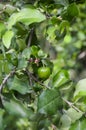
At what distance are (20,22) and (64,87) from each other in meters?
0.21

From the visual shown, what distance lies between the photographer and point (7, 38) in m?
1.01

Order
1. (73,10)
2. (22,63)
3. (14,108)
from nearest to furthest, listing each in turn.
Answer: (14,108) → (22,63) → (73,10)

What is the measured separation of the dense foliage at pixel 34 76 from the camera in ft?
2.95

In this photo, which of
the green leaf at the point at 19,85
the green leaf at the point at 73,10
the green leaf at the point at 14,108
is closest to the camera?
the green leaf at the point at 14,108

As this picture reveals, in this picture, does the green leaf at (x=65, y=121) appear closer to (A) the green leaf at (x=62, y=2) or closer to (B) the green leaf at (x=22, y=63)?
(B) the green leaf at (x=22, y=63)

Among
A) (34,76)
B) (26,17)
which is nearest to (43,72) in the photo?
(34,76)

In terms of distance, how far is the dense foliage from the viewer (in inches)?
35.4

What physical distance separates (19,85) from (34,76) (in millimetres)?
117

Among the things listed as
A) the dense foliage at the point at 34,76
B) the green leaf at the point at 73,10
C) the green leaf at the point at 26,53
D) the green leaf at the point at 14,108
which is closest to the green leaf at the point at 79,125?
the dense foliage at the point at 34,76

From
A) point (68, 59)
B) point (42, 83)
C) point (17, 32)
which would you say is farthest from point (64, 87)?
point (68, 59)

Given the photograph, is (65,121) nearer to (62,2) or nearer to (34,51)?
(34,51)

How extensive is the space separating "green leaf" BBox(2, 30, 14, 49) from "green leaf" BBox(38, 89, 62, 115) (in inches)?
6.7

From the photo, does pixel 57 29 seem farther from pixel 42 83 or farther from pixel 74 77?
pixel 74 77

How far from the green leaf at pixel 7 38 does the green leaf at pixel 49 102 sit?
0.17 meters
